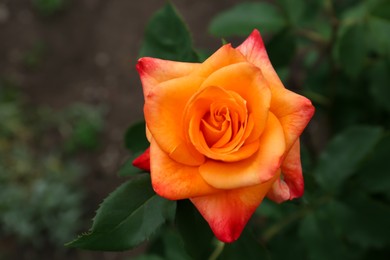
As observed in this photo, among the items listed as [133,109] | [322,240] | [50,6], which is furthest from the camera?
[50,6]

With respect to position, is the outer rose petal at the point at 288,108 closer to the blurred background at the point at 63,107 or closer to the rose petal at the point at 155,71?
the rose petal at the point at 155,71

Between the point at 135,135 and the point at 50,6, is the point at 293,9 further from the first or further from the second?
the point at 50,6

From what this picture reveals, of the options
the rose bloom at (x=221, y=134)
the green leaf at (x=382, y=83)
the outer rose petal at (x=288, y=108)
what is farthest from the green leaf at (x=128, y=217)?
the green leaf at (x=382, y=83)

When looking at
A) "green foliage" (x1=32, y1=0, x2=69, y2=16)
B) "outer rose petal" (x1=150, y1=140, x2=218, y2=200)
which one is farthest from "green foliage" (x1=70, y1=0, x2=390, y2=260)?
"green foliage" (x1=32, y1=0, x2=69, y2=16)

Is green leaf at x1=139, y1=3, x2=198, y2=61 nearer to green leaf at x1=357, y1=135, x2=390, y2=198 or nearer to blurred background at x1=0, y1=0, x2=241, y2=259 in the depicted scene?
green leaf at x1=357, y1=135, x2=390, y2=198

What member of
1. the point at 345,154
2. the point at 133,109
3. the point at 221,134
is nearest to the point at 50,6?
the point at 133,109

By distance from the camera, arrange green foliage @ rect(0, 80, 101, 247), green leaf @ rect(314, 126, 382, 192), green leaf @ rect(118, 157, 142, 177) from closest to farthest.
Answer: green leaf @ rect(118, 157, 142, 177) → green leaf @ rect(314, 126, 382, 192) → green foliage @ rect(0, 80, 101, 247)

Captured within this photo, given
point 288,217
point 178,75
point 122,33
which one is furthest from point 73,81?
point 178,75
